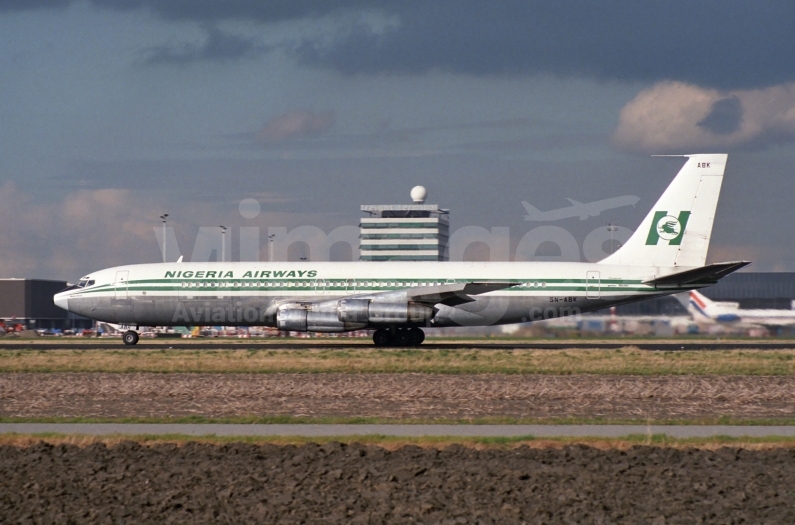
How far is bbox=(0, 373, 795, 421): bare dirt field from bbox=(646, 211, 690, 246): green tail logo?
680 inches

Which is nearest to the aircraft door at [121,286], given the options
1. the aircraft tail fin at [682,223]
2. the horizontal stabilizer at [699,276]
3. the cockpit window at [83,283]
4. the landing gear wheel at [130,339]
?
the cockpit window at [83,283]

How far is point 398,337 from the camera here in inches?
1679

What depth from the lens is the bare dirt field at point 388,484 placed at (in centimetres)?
1076

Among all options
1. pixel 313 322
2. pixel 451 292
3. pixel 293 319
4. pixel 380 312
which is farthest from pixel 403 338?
pixel 293 319

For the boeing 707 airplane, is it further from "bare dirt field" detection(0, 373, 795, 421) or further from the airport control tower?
the airport control tower

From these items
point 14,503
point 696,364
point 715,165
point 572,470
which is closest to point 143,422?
point 14,503

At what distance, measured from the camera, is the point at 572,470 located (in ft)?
41.7

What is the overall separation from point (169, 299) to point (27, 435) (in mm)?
27668

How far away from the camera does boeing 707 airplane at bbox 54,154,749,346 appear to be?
4072 centimetres

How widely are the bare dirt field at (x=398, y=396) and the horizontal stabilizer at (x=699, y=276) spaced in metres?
12.5

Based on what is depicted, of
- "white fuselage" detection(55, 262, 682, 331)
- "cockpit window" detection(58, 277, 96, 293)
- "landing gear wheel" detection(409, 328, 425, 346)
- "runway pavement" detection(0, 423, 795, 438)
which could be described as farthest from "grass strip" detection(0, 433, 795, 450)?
"cockpit window" detection(58, 277, 96, 293)

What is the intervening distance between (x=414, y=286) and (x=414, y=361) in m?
10.2

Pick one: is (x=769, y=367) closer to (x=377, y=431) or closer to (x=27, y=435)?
(x=377, y=431)

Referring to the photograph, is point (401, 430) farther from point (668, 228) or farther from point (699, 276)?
point (668, 228)
